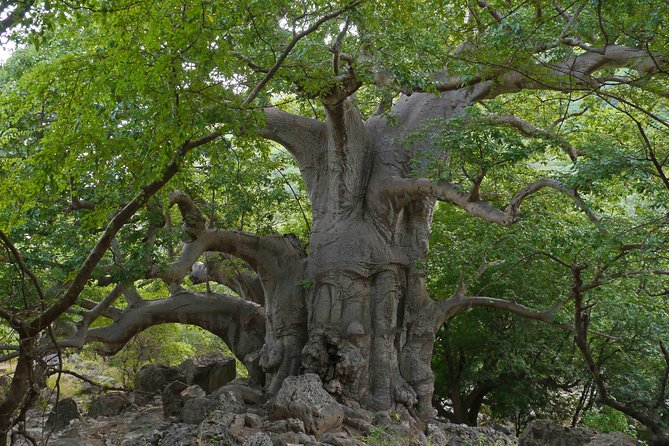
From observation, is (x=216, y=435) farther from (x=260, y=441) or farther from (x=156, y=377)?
(x=156, y=377)

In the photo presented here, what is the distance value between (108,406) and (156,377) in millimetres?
1232

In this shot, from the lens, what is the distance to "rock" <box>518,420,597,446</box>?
6973mm

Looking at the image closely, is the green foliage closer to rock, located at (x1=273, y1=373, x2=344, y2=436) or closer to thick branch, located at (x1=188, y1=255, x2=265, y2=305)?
rock, located at (x1=273, y1=373, x2=344, y2=436)

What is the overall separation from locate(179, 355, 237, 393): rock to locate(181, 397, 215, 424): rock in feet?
8.69

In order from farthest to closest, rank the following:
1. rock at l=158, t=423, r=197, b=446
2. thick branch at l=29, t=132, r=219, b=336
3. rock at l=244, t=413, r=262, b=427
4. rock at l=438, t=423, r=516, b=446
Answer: rock at l=438, t=423, r=516, b=446, rock at l=244, t=413, r=262, b=427, rock at l=158, t=423, r=197, b=446, thick branch at l=29, t=132, r=219, b=336

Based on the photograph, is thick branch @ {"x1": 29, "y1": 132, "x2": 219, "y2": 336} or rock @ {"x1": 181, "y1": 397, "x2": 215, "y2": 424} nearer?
thick branch @ {"x1": 29, "y1": 132, "x2": 219, "y2": 336}

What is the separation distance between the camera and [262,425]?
25.6 feet

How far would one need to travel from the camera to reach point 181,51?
13.6 ft

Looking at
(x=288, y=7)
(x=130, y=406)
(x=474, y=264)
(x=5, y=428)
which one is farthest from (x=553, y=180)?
(x=130, y=406)

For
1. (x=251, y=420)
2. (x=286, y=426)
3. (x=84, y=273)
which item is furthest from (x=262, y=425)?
(x=84, y=273)

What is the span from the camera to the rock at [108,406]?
10.1m

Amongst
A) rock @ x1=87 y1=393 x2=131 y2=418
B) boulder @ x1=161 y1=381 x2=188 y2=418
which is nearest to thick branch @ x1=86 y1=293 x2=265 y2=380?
rock @ x1=87 y1=393 x2=131 y2=418

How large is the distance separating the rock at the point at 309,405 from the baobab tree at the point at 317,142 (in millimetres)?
660

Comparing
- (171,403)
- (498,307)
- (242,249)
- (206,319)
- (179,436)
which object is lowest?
(179,436)
